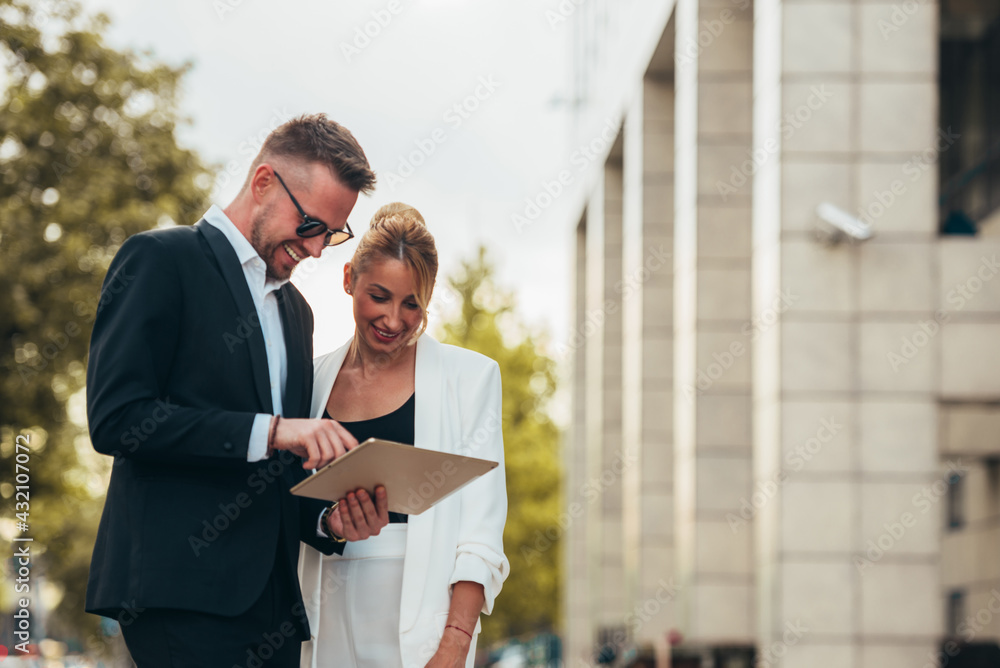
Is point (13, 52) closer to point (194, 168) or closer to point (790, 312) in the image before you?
point (194, 168)

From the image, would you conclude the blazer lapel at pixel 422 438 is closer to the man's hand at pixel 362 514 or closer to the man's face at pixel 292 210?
the man's hand at pixel 362 514

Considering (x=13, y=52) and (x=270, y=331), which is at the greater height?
(x=13, y=52)

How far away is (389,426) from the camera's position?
342cm

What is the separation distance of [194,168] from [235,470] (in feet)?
A: 43.9

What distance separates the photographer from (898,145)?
37.6 feet

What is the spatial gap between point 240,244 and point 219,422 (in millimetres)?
501

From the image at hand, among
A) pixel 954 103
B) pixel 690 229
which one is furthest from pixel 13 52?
pixel 954 103

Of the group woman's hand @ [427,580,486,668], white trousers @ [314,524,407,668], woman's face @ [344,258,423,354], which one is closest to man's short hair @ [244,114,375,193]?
woman's face @ [344,258,423,354]

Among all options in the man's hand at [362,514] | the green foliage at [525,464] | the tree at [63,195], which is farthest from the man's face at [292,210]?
the green foliage at [525,464]

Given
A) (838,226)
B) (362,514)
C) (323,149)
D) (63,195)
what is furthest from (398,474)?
(63,195)

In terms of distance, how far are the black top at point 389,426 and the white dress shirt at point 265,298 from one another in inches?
11.3

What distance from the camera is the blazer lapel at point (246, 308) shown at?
3020 mm

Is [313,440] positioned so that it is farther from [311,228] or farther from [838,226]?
[838,226]

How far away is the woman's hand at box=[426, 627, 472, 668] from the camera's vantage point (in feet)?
10.4
